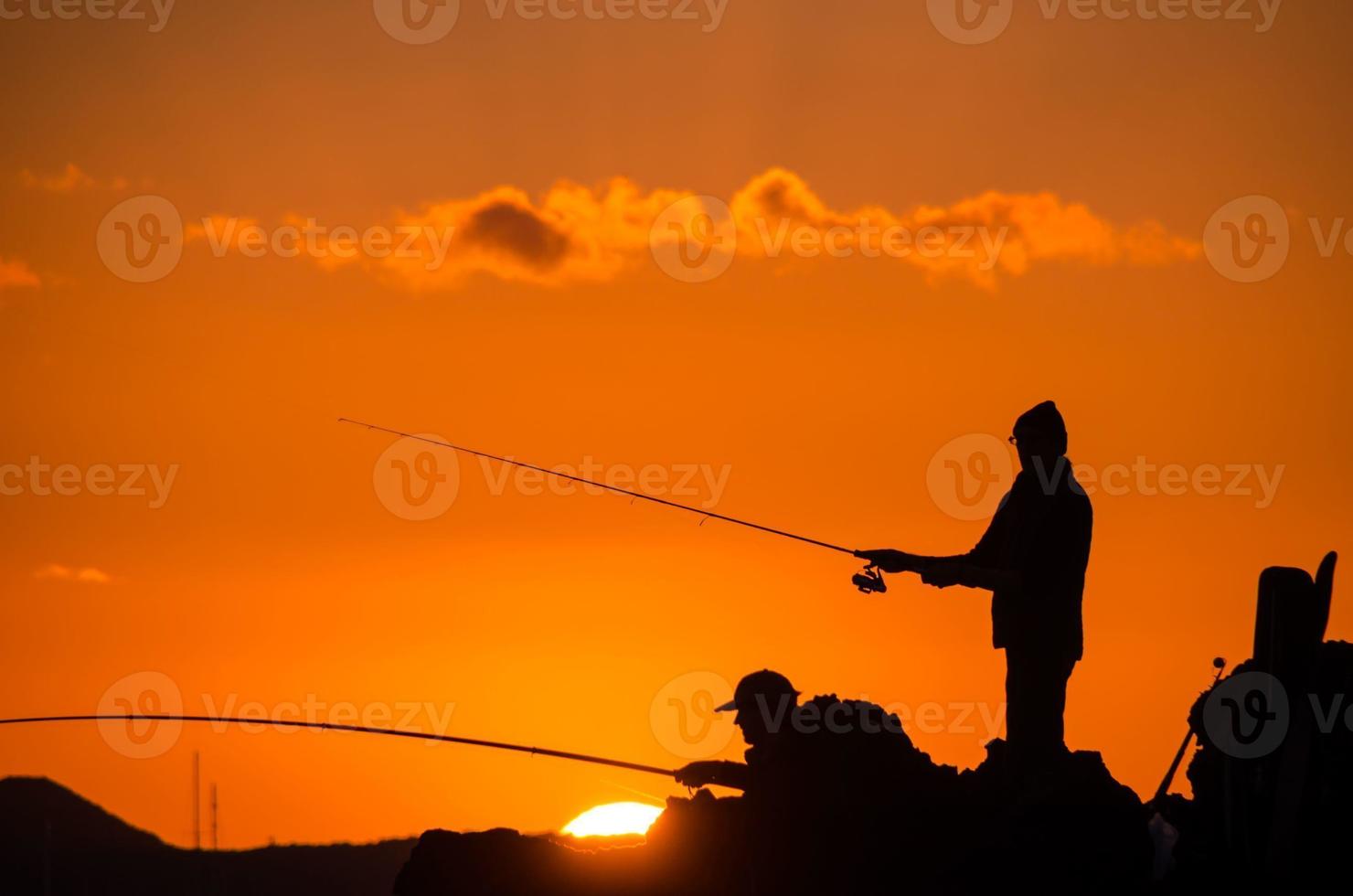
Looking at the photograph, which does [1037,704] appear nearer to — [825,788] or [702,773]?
[825,788]

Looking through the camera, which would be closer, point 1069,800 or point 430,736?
point 1069,800

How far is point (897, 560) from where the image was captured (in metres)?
23.5

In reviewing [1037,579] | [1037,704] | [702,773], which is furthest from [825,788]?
[1037,579]

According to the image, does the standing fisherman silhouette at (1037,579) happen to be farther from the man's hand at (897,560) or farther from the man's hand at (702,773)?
the man's hand at (702,773)

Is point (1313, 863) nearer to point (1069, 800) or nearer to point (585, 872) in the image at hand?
point (1069, 800)

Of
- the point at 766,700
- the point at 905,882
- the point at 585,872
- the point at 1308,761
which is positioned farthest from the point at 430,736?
the point at 1308,761

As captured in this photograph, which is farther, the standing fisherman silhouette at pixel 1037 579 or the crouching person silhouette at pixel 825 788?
the standing fisherman silhouette at pixel 1037 579

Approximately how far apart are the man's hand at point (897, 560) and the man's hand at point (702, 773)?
261 cm

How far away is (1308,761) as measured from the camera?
22.4 meters

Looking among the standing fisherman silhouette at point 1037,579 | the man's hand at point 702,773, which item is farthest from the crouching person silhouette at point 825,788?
the standing fisherman silhouette at point 1037,579

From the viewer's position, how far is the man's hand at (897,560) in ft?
77.0

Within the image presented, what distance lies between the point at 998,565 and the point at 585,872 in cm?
530

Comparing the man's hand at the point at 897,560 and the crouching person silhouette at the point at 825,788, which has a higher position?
the man's hand at the point at 897,560

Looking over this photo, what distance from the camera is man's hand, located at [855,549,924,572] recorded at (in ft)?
77.0
